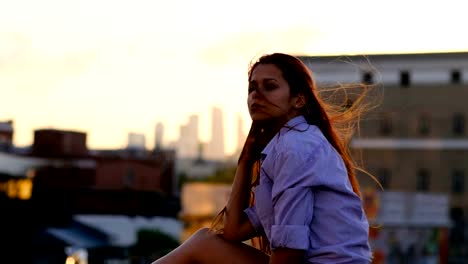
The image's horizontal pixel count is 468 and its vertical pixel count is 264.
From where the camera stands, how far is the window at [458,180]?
204ft

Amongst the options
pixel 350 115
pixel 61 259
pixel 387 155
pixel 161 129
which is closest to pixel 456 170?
pixel 387 155

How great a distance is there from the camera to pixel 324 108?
128 inches

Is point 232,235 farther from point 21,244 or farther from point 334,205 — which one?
point 21,244

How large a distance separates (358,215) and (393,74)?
194ft

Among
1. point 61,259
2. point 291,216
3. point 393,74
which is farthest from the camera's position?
point 393,74

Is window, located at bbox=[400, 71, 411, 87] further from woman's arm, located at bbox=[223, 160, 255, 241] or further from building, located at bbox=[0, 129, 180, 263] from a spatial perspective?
woman's arm, located at bbox=[223, 160, 255, 241]

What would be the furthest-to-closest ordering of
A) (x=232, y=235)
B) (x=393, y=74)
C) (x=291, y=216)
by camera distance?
(x=393, y=74), (x=232, y=235), (x=291, y=216)

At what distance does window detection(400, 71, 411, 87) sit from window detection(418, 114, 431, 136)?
1568 mm

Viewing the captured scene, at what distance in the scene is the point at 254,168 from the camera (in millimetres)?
3283

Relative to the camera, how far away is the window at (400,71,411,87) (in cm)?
6144

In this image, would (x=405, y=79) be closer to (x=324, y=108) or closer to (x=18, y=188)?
(x=18, y=188)

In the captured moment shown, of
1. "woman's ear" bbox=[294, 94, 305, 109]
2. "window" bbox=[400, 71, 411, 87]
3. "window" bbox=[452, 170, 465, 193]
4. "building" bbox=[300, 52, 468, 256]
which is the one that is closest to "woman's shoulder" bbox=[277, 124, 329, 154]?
"woman's ear" bbox=[294, 94, 305, 109]

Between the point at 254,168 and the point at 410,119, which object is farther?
the point at 410,119

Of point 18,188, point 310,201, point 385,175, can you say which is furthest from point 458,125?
point 310,201
